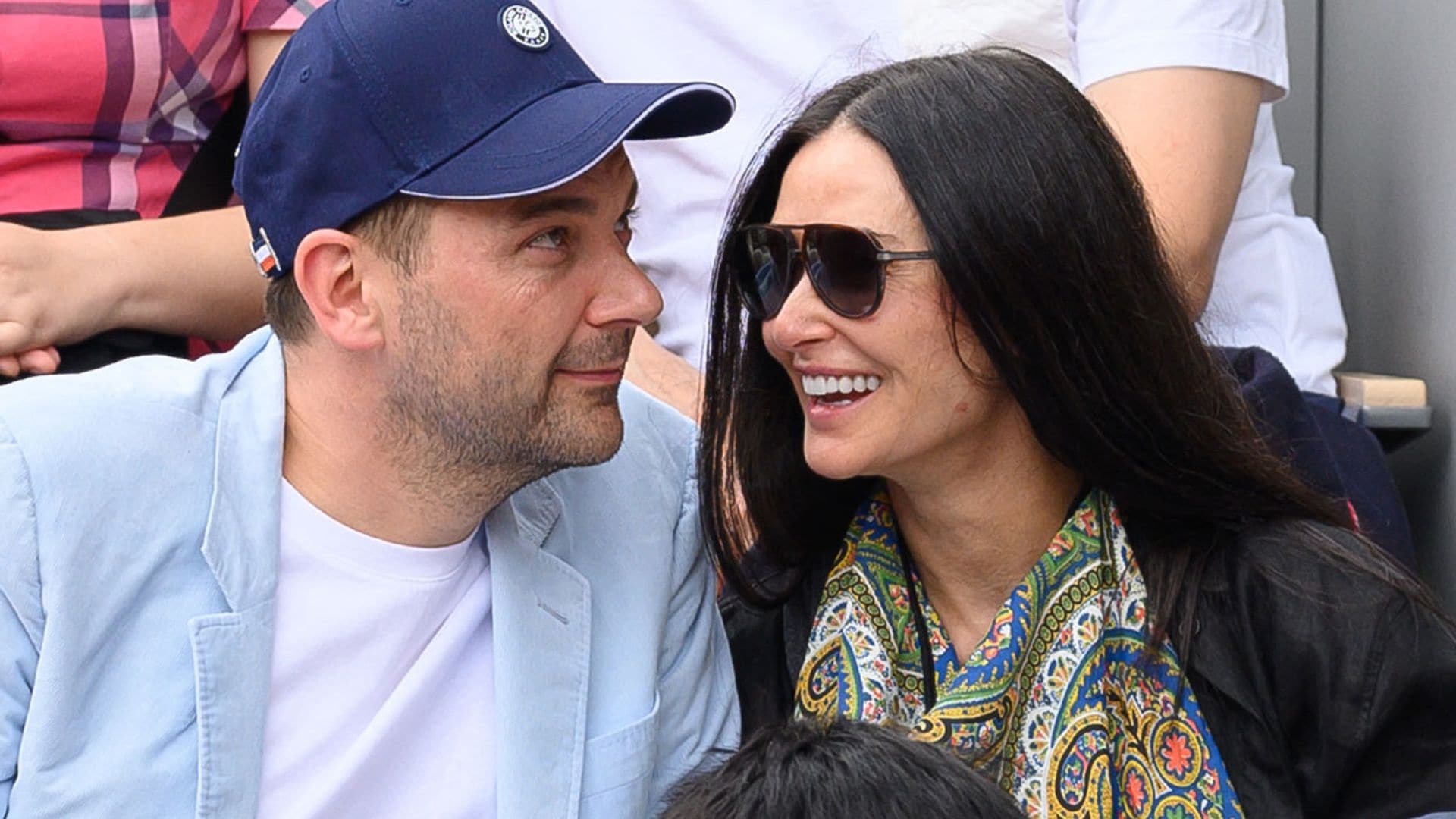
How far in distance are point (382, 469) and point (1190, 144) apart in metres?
1.31

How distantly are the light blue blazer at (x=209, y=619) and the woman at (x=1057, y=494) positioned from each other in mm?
238

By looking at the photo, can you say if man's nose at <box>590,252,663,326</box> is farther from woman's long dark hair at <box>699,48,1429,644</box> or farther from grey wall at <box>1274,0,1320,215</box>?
grey wall at <box>1274,0,1320,215</box>

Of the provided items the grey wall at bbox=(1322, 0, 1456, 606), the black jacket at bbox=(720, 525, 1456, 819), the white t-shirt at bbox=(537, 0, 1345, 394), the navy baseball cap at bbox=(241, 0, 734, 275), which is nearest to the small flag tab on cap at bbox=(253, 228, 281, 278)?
the navy baseball cap at bbox=(241, 0, 734, 275)

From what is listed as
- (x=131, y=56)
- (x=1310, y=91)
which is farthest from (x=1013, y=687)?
(x=1310, y=91)

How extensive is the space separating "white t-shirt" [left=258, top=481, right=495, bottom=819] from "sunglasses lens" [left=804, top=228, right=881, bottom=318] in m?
0.54

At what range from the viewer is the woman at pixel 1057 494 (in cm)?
217

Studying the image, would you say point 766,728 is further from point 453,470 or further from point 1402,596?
point 1402,596

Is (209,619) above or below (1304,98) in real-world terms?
above

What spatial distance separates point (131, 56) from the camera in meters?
2.64

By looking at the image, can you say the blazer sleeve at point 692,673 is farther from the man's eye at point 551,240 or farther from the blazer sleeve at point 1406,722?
the blazer sleeve at point 1406,722

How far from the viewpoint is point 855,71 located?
119 inches

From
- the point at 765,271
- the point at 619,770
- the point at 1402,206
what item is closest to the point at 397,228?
the point at 765,271

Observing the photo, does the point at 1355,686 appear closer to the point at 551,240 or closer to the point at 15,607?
the point at 551,240

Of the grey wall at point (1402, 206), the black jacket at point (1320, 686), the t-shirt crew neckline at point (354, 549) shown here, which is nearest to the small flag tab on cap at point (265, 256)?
the t-shirt crew neckline at point (354, 549)
